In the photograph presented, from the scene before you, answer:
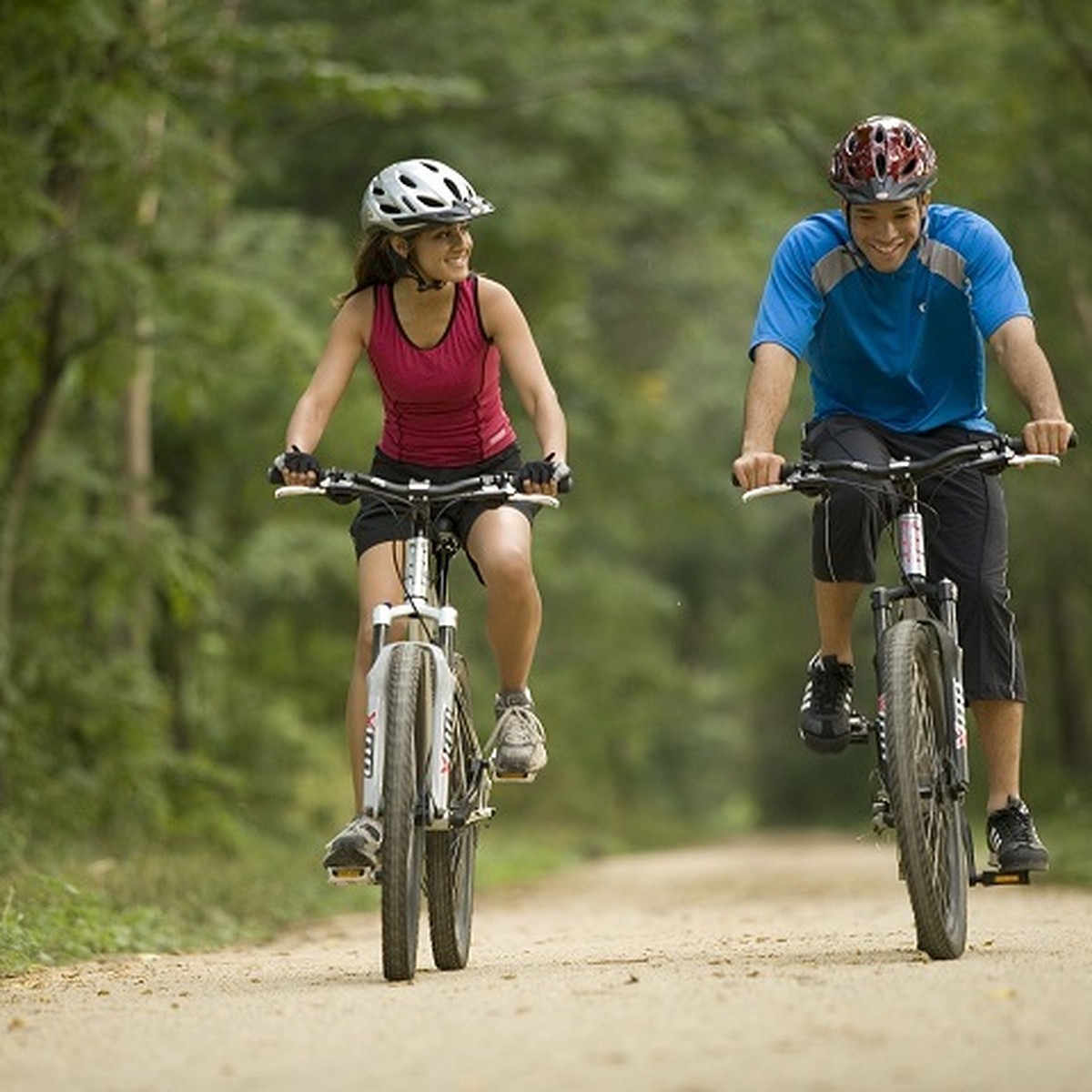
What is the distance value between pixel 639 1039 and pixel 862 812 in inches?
1236

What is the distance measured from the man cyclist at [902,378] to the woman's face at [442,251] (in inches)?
38.4

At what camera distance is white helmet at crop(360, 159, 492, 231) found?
26.2 ft

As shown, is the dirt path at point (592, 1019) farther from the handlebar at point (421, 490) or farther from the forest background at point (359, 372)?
the forest background at point (359, 372)

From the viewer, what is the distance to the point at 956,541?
812cm

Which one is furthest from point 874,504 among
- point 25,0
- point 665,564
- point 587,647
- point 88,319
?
point 665,564

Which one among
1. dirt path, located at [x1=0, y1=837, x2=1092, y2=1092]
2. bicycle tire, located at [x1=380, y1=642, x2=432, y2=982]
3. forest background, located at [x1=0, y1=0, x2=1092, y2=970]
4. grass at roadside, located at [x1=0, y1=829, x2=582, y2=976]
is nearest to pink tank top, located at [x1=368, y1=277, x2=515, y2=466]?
bicycle tire, located at [x1=380, y1=642, x2=432, y2=982]

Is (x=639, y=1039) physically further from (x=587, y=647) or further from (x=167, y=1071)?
(x=587, y=647)

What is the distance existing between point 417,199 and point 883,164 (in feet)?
4.80

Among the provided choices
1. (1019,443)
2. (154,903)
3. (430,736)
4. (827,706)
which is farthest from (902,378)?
(154,903)

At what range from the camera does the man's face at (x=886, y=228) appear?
7852mm

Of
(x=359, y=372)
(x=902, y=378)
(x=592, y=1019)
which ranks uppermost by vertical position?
(x=359, y=372)

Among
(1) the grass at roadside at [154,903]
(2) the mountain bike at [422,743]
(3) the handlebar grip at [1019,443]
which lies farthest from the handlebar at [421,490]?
(1) the grass at roadside at [154,903]

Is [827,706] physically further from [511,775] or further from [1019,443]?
[1019,443]

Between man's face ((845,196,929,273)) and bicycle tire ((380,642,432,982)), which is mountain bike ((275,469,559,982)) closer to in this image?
bicycle tire ((380,642,432,982))
